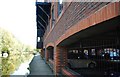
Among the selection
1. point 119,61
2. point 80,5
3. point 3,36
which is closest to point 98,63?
point 119,61

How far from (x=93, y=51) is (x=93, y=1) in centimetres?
1938

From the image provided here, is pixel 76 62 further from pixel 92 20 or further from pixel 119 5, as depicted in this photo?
pixel 119 5

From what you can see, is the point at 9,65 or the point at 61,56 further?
the point at 9,65

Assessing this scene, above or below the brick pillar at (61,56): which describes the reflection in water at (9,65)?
below

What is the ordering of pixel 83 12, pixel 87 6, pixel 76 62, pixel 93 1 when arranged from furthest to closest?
pixel 76 62, pixel 83 12, pixel 87 6, pixel 93 1

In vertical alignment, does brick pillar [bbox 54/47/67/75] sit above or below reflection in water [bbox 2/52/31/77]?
above

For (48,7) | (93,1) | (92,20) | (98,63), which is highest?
(48,7)

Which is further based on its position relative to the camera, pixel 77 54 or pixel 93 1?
pixel 77 54

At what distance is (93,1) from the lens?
555cm

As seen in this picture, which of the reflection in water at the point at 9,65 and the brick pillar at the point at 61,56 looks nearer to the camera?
the brick pillar at the point at 61,56

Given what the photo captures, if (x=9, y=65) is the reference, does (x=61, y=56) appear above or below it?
above

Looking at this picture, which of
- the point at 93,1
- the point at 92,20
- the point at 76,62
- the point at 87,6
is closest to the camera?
the point at 92,20

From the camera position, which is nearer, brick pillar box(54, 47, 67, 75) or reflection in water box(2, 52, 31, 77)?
brick pillar box(54, 47, 67, 75)

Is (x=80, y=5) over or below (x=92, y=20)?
over
